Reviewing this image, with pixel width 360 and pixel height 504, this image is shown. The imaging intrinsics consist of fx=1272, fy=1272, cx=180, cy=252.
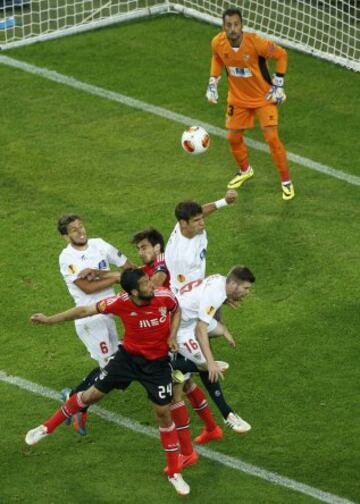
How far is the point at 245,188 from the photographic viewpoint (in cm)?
1521

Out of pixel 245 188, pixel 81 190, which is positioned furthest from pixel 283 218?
pixel 81 190

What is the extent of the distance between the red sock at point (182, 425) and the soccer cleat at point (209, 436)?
1.07 ft

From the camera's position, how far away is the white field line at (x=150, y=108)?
15.6 m

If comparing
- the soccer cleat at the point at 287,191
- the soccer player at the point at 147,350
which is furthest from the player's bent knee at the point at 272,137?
the soccer player at the point at 147,350

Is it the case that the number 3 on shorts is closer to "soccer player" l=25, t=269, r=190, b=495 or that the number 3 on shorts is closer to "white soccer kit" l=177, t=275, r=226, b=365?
"white soccer kit" l=177, t=275, r=226, b=365

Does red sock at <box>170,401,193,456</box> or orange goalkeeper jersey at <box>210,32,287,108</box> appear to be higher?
orange goalkeeper jersey at <box>210,32,287,108</box>

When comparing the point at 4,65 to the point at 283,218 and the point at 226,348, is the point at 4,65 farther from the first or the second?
the point at 226,348

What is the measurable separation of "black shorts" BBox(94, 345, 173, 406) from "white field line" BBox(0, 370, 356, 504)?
2.78 feet

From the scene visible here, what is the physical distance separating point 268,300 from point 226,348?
3.00ft

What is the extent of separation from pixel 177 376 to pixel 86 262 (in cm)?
132

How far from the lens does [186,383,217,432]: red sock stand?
10.7 meters

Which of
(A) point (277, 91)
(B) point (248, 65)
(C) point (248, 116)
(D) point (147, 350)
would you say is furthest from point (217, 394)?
(B) point (248, 65)

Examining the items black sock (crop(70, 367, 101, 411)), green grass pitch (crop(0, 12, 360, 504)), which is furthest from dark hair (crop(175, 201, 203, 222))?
green grass pitch (crop(0, 12, 360, 504))

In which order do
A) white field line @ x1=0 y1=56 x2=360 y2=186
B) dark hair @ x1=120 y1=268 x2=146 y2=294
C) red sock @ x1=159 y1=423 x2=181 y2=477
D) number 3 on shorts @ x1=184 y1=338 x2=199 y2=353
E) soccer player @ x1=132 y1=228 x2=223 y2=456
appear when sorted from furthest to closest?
white field line @ x1=0 y1=56 x2=360 y2=186 → soccer player @ x1=132 y1=228 x2=223 y2=456 → number 3 on shorts @ x1=184 y1=338 x2=199 y2=353 → red sock @ x1=159 y1=423 x2=181 y2=477 → dark hair @ x1=120 y1=268 x2=146 y2=294
